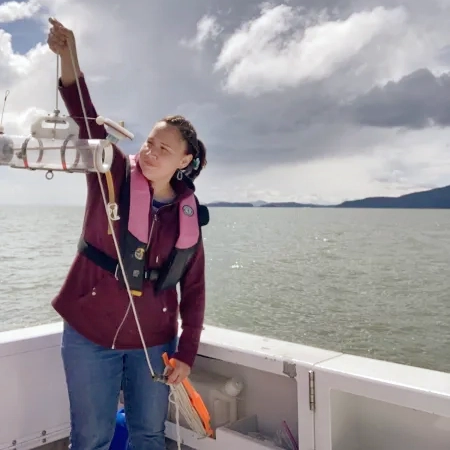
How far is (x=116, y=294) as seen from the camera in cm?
166

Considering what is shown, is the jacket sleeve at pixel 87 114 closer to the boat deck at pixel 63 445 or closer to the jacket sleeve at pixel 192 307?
the jacket sleeve at pixel 192 307

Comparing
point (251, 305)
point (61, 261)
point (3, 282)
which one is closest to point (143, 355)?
point (251, 305)

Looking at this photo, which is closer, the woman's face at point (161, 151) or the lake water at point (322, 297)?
the woman's face at point (161, 151)

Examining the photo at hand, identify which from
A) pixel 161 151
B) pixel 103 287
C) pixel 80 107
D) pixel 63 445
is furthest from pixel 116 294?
pixel 63 445

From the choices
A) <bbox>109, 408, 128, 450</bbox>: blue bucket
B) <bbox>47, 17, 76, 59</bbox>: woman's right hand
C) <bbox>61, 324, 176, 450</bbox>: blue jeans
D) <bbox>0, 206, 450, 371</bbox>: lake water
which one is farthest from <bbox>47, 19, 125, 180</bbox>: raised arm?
<bbox>0, 206, 450, 371</bbox>: lake water

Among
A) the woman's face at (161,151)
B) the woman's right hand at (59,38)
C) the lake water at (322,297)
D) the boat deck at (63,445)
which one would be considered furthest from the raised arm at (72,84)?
the lake water at (322,297)

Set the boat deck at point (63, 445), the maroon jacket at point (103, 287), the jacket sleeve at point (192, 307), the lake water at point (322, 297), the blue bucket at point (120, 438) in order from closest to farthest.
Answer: the maroon jacket at point (103, 287)
the jacket sleeve at point (192, 307)
the blue bucket at point (120, 438)
the boat deck at point (63, 445)
the lake water at point (322, 297)

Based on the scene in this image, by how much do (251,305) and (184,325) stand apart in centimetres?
748

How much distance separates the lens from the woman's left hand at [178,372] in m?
1.73

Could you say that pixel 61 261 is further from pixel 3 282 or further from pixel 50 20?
pixel 50 20

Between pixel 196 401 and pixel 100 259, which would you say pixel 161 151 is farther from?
pixel 196 401

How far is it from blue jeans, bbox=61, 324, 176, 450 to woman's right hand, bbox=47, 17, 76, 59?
78cm

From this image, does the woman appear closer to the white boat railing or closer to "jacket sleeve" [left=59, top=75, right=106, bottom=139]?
"jacket sleeve" [left=59, top=75, right=106, bottom=139]

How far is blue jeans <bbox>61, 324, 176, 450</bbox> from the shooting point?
5.45 ft
